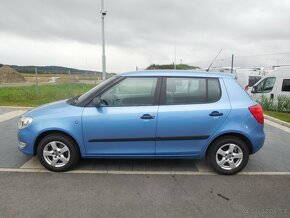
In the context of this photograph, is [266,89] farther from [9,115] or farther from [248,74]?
[9,115]

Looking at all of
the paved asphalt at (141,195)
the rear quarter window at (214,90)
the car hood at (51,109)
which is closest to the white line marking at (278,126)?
the paved asphalt at (141,195)

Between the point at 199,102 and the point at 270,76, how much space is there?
8388mm

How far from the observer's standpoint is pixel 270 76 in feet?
35.6

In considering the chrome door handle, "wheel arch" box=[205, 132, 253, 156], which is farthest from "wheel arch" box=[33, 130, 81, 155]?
"wheel arch" box=[205, 132, 253, 156]

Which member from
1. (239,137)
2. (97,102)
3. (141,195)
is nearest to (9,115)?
(97,102)

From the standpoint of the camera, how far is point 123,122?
376cm

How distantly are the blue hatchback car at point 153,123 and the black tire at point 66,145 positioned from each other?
1 centimetres

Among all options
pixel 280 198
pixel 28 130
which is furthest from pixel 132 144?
pixel 280 198

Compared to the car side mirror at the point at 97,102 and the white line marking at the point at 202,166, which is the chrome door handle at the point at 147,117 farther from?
the white line marking at the point at 202,166

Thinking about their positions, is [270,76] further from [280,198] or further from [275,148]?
[280,198]

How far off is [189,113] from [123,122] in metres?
0.99

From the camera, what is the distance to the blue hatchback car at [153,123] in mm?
3785

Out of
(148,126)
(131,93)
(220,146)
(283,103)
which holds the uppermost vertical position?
(131,93)

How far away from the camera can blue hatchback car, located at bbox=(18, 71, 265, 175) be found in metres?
3.79
